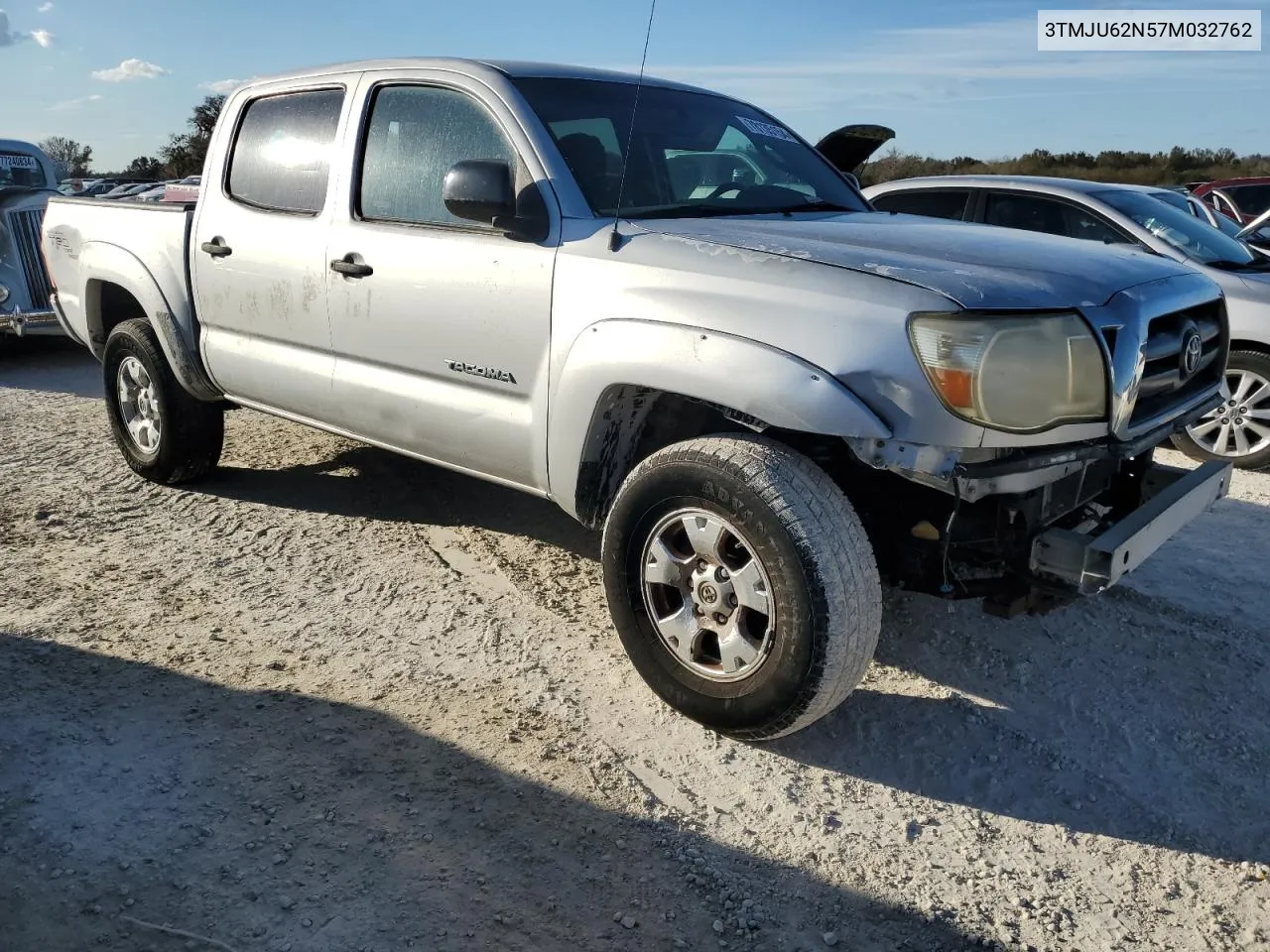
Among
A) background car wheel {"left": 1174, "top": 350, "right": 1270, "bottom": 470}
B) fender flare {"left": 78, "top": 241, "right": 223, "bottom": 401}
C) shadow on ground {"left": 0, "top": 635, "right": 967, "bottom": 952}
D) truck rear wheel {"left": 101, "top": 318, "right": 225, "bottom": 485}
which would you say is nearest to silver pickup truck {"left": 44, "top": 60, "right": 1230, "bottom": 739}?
fender flare {"left": 78, "top": 241, "right": 223, "bottom": 401}

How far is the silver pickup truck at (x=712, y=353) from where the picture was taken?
264 centimetres

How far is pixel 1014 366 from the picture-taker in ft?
8.51

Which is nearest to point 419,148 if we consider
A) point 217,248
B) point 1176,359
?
point 217,248

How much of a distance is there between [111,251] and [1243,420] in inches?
240

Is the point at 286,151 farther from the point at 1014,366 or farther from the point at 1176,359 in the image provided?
the point at 1176,359

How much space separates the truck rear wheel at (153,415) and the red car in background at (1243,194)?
12.4 meters

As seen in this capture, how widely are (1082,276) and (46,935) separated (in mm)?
2971

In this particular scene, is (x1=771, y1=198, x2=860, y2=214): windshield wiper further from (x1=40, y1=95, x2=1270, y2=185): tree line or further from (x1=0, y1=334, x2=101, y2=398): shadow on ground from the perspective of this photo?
(x1=40, y1=95, x2=1270, y2=185): tree line

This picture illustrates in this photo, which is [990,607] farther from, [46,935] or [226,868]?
[46,935]

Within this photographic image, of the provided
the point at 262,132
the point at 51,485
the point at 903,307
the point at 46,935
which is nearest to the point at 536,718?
the point at 46,935

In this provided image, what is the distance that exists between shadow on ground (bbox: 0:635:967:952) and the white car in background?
387cm

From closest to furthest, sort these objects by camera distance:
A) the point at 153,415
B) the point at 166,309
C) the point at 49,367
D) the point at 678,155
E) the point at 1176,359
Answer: the point at 1176,359 < the point at 678,155 < the point at 166,309 < the point at 153,415 < the point at 49,367

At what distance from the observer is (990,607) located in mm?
A: 2932

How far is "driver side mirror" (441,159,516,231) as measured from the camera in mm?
3145
